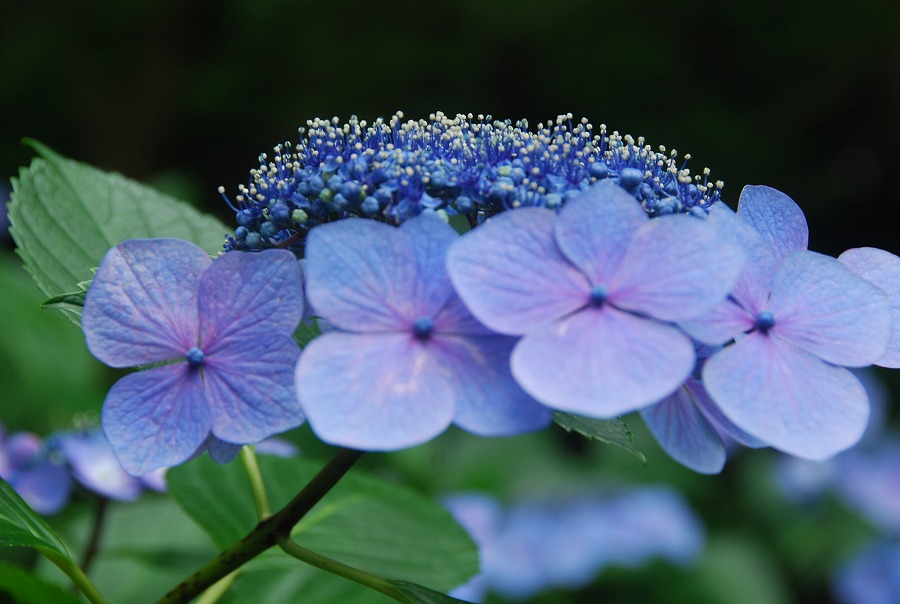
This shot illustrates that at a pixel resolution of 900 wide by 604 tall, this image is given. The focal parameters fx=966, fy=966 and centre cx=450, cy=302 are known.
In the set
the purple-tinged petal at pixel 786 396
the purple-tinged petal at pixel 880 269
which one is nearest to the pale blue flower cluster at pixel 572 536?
the purple-tinged petal at pixel 880 269

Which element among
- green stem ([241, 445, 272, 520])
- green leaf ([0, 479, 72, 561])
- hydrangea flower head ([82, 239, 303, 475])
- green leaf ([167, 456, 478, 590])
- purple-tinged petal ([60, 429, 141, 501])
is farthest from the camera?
purple-tinged petal ([60, 429, 141, 501])

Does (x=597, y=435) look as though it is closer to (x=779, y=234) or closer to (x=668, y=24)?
(x=779, y=234)

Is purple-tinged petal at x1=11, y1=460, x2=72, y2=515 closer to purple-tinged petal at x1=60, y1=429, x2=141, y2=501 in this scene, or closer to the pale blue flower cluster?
purple-tinged petal at x1=60, y1=429, x2=141, y2=501

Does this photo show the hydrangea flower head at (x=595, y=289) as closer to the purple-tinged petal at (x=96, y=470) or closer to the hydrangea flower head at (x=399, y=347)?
the hydrangea flower head at (x=399, y=347)

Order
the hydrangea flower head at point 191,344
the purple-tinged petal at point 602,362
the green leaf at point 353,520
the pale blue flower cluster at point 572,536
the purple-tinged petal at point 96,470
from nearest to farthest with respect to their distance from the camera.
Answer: the purple-tinged petal at point 602,362 → the hydrangea flower head at point 191,344 → the green leaf at point 353,520 → the purple-tinged petal at point 96,470 → the pale blue flower cluster at point 572,536

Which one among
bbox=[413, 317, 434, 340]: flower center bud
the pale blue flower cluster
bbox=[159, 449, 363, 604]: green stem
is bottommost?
the pale blue flower cluster

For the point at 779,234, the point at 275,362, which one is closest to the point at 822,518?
the point at 779,234

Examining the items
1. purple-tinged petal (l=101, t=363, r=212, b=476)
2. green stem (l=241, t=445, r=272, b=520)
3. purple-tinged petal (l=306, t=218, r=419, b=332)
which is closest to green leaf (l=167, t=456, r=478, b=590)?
green stem (l=241, t=445, r=272, b=520)
